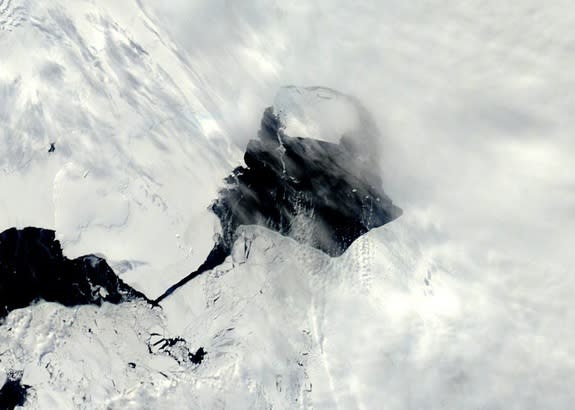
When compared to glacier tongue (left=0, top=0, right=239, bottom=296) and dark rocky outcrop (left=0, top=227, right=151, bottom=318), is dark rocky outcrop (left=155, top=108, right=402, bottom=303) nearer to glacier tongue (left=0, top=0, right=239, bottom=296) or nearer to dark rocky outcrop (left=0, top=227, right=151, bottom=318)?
glacier tongue (left=0, top=0, right=239, bottom=296)

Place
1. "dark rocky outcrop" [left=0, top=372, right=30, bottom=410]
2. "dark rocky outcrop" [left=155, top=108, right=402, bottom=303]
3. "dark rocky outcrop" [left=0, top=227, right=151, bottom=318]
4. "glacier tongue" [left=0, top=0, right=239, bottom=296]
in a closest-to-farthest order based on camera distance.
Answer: "glacier tongue" [left=0, top=0, right=239, bottom=296]
"dark rocky outcrop" [left=0, top=227, right=151, bottom=318]
"dark rocky outcrop" [left=0, top=372, right=30, bottom=410]
"dark rocky outcrop" [left=155, top=108, right=402, bottom=303]

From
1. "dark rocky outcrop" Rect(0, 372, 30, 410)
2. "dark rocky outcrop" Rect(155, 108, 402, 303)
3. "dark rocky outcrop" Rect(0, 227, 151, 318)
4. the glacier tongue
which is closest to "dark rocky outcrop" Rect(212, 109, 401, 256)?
"dark rocky outcrop" Rect(155, 108, 402, 303)

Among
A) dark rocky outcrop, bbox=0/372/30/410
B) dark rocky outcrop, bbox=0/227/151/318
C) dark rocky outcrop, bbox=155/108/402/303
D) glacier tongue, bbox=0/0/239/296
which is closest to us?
glacier tongue, bbox=0/0/239/296

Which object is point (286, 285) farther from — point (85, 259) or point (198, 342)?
point (85, 259)

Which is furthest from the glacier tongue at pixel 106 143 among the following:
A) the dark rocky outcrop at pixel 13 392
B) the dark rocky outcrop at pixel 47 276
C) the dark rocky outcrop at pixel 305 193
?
the dark rocky outcrop at pixel 13 392

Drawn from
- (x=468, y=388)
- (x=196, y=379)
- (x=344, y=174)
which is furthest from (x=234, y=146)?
(x=468, y=388)

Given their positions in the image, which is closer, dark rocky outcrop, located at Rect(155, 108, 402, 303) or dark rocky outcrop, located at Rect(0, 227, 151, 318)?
dark rocky outcrop, located at Rect(0, 227, 151, 318)

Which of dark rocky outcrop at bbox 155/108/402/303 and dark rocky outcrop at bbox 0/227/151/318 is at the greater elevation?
dark rocky outcrop at bbox 0/227/151/318
